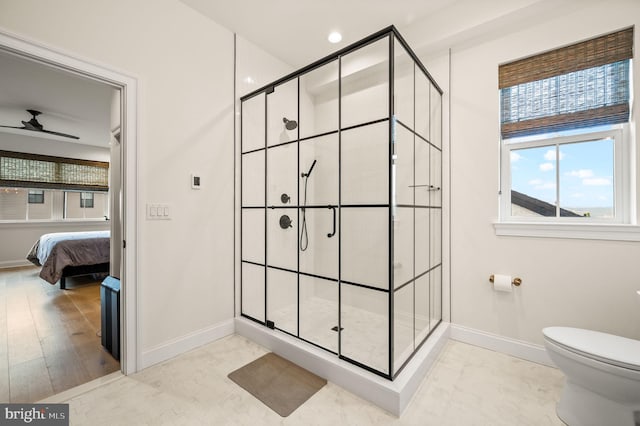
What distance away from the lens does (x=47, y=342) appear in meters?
2.34

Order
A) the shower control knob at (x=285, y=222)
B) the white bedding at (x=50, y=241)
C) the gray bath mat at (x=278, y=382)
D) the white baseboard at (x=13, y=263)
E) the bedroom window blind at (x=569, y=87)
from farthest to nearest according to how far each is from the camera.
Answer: the white baseboard at (x=13, y=263) → the white bedding at (x=50, y=241) → the shower control knob at (x=285, y=222) → the bedroom window blind at (x=569, y=87) → the gray bath mat at (x=278, y=382)

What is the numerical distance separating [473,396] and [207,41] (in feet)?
10.6

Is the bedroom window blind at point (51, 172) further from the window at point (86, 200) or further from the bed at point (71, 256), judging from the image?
the bed at point (71, 256)

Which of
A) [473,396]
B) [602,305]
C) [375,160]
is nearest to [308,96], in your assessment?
[375,160]

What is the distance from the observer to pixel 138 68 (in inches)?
76.0

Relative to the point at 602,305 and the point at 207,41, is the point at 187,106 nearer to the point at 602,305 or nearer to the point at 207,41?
the point at 207,41

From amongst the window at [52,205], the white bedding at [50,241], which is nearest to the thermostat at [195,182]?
the white bedding at [50,241]

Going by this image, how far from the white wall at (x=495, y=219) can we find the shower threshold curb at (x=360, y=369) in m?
0.55

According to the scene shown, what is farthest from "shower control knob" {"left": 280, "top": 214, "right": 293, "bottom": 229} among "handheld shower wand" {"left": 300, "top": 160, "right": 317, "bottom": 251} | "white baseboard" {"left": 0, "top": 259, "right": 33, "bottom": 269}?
"white baseboard" {"left": 0, "top": 259, "right": 33, "bottom": 269}

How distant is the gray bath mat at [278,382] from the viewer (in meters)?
→ 1.61

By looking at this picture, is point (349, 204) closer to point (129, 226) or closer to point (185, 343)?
point (129, 226)

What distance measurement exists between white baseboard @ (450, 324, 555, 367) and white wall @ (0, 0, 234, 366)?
2020 millimetres

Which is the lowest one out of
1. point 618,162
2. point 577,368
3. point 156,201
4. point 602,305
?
point 577,368

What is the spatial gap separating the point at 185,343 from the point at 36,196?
20.1 ft
